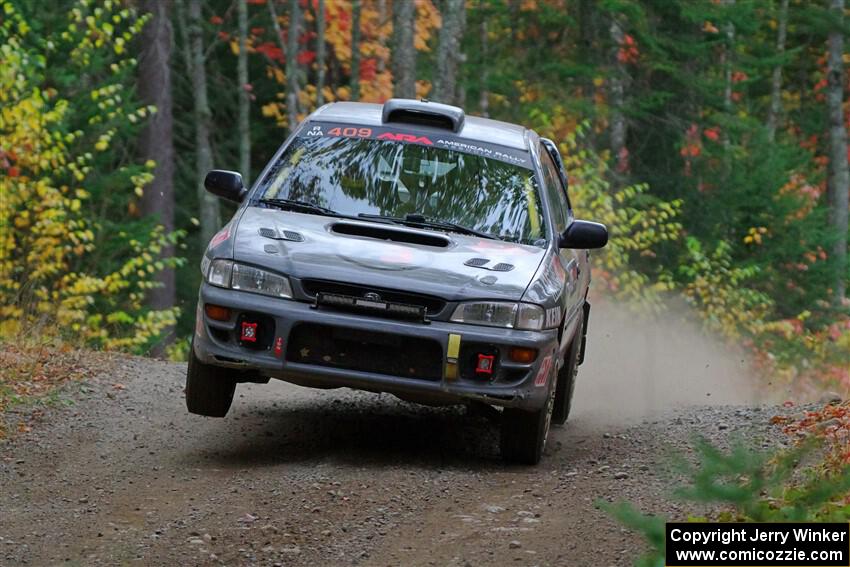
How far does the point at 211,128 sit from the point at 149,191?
1053 cm

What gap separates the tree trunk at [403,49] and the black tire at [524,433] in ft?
43.6

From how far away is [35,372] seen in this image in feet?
35.6

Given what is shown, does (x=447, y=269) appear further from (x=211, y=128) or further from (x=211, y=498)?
(x=211, y=128)

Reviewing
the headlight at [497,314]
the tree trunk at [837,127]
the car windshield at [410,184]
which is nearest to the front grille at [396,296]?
the headlight at [497,314]

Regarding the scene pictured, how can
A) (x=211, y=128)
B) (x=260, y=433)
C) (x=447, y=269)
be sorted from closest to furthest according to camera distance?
(x=447, y=269) < (x=260, y=433) < (x=211, y=128)

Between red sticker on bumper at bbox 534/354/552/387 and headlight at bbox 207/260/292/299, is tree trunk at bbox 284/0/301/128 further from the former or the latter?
red sticker on bumper at bbox 534/354/552/387

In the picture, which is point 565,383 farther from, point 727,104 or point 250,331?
point 727,104

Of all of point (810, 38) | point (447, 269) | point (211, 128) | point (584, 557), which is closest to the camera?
point (584, 557)

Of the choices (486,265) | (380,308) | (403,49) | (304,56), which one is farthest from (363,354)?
(304,56)

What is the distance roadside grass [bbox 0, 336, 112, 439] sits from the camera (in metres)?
9.51

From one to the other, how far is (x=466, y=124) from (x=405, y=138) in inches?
24.8

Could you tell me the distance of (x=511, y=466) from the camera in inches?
333

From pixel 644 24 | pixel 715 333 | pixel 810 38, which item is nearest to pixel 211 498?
pixel 715 333

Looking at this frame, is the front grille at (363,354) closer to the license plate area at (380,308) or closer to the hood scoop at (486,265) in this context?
the license plate area at (380,308)
